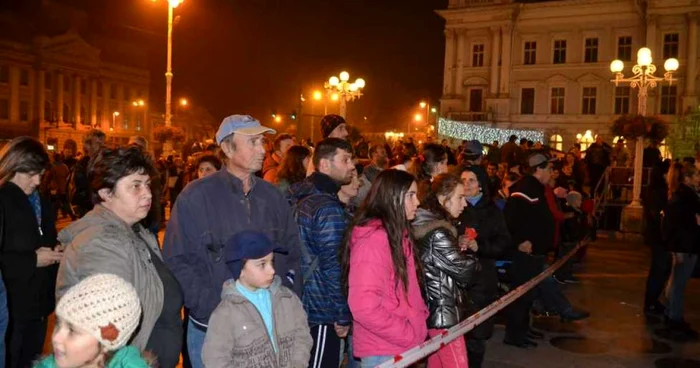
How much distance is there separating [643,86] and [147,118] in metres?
75.6

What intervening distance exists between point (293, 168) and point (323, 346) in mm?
2362

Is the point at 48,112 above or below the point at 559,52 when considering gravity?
below

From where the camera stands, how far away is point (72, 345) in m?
2.14

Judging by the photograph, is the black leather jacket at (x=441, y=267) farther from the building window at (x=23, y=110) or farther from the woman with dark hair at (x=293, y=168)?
the building window at (x=23, y=110)

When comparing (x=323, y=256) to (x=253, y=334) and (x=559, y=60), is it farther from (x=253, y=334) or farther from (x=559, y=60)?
(x=559, y=60)

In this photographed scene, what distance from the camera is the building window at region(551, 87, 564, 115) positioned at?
4550cm

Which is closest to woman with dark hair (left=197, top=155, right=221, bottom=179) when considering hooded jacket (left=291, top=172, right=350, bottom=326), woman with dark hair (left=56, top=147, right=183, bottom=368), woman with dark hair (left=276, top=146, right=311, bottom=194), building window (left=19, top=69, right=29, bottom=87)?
woman with dark hair (left=276, top=146, right=311, bottom=194)

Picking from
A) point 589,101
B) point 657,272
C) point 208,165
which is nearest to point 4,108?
point 589,101

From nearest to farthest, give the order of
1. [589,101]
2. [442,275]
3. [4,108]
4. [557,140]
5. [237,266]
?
[237,266] → [442,275] → [589,101] → [557,140] → [4,108]

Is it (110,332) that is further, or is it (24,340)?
(24,340)

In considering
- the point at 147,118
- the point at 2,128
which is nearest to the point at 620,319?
the point at 2,128

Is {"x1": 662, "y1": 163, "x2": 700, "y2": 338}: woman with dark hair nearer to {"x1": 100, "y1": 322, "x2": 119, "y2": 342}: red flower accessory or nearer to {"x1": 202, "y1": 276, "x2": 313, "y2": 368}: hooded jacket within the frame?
{"x1": 202, "y1": 276, "x2": 313, "y2": 368}: hooded jacket

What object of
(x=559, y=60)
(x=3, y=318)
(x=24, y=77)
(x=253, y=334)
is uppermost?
(x=24, y=77)

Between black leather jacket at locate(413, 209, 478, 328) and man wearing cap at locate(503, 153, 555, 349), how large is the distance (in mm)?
2899
